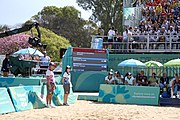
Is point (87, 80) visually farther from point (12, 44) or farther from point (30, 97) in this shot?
point (12, 44)

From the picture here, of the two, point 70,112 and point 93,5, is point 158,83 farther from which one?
point 93,5

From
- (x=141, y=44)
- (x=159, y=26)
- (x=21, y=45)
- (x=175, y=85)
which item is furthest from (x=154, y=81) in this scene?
(x=21, y=45)

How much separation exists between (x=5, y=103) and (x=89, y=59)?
1108cm

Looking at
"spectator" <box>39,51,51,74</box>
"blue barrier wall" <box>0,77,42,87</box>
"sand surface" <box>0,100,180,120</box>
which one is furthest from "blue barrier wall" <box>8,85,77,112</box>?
"spectator" <box>39,51,51,74</box>

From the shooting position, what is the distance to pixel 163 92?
778 inches

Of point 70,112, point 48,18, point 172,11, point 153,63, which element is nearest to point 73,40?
point 48,18

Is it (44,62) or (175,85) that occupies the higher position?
(44,62)

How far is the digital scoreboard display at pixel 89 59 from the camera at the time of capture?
23.8 metres

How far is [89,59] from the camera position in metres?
24.0

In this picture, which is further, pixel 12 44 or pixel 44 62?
pixel 12 44

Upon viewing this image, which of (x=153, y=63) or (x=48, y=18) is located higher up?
(x=48, y=18)

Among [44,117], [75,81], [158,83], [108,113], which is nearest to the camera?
[44,117]

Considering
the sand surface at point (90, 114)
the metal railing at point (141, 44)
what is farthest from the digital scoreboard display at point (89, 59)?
the sand surface at point (90, 114)

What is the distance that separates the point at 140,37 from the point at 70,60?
4528 mm
